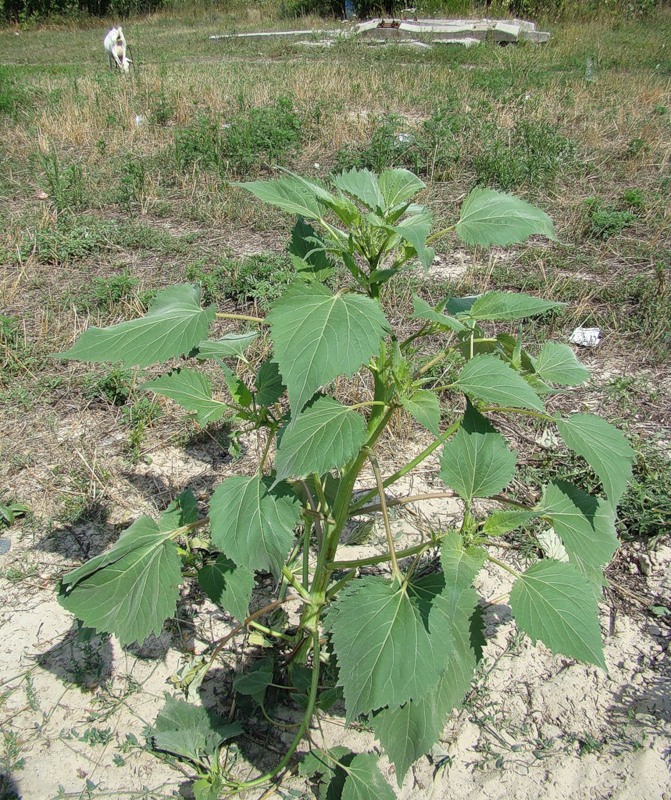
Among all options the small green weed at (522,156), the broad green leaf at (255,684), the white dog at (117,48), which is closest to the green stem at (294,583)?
the broad green leaf at (255,684)

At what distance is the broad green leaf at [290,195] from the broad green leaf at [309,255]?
5 centimetres

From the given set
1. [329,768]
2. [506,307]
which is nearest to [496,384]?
[506,307]

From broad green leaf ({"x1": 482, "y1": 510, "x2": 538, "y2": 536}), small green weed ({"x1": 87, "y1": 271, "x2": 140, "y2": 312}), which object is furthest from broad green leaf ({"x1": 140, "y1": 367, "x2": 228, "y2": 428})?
small green weed ({"x1": 87, "y1": 271, "x2": 140, "y2": 312})

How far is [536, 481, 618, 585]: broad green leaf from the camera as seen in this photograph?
4.89 feet

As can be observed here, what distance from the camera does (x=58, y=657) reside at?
2168 mm

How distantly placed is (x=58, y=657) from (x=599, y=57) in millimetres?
11764

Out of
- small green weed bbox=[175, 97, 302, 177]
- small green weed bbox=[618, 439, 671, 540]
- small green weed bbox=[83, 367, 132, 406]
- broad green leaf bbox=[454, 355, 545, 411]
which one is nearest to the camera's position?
broad green leaf bbox=[454, 355, 545, 411]

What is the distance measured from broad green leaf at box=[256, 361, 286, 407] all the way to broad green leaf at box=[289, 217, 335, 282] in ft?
0.76

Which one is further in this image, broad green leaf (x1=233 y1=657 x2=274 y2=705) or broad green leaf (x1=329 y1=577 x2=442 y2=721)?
broad green leaf (x1=233 y1=657 x2=274 y2=705)

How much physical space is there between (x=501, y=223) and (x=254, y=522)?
82 centimetres

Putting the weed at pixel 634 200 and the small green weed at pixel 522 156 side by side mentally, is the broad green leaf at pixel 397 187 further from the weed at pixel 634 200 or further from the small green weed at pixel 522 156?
the weed at pixel 634 200

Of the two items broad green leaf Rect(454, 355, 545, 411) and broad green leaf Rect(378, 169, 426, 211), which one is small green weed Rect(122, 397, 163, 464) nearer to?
broad green leaf Rect(378, 169, 426, 211)

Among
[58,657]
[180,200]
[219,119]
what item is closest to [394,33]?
[219,119]

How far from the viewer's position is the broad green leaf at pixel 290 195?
1442mm
